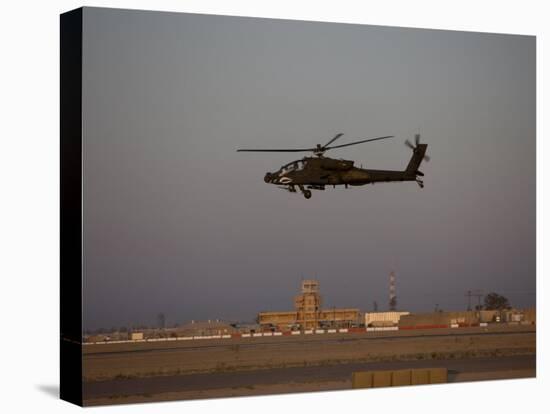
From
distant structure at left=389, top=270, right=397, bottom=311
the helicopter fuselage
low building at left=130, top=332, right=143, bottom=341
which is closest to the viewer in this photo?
low building at left=130, top=332, right=143, bottom=341

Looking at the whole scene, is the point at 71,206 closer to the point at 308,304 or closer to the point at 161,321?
the point at 161,321

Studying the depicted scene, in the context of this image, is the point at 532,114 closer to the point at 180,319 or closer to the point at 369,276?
the point at 369,276

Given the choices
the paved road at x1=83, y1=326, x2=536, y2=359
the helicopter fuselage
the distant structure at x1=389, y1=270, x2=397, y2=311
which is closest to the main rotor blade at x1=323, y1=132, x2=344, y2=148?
the helicopter fuselage

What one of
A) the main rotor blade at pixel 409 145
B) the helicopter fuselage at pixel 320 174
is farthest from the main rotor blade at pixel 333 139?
the main rotor blade at pixel 409 145

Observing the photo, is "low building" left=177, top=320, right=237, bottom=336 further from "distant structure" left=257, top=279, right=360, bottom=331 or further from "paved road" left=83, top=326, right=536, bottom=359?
"distant structure" left=257, top=279, right=360, bottom=331

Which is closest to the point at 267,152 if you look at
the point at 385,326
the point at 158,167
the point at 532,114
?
the point at 158,167
